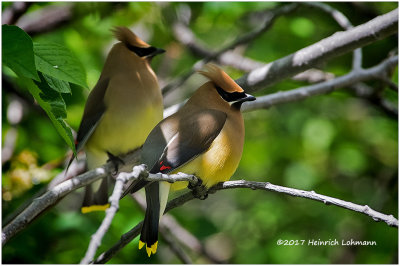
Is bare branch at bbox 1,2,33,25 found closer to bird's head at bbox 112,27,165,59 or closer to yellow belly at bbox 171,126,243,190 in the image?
bird's head at bbox 112,27,165,59

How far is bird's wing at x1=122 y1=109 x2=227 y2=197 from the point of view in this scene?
6.81 feet

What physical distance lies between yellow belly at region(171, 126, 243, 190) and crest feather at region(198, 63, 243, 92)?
0.18m

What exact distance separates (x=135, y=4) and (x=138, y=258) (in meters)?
2.14

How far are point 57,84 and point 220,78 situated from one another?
24.9 inches

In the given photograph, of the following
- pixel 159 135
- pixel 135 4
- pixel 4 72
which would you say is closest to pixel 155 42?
pixel 135 4

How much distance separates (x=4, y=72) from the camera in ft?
12.4

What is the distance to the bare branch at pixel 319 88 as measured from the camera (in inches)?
127

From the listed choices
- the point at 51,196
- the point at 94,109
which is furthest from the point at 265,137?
the point at 51,196

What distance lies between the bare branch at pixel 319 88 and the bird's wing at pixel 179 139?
785 millimetres

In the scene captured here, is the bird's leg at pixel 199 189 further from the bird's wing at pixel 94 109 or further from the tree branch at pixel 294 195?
the bird's wing at pixel 94 109

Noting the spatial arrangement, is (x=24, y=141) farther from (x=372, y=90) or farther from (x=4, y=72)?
(x=372, y=90)

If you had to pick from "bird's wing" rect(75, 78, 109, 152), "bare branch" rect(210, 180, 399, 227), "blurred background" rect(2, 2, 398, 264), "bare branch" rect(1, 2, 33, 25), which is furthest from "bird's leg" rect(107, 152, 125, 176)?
"bare branch" rect(1, 2, 33, 25)

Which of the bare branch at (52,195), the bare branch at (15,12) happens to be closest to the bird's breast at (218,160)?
the bare branch at (52,195)

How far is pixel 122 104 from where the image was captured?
2.39 meters
